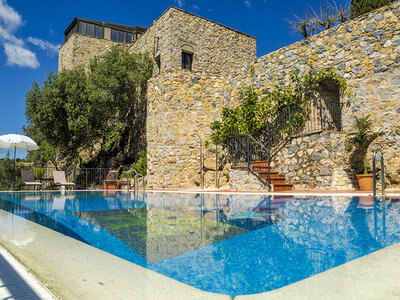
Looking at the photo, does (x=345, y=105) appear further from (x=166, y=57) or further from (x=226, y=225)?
(x=166, y=57)

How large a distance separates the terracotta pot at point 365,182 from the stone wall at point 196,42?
10.0m

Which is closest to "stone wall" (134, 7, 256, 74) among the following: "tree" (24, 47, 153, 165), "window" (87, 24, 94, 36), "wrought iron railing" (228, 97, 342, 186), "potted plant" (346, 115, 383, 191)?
"tree" (24, 47, 153, 165)

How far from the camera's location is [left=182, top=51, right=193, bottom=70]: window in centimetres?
1569

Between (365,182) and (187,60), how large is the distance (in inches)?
436

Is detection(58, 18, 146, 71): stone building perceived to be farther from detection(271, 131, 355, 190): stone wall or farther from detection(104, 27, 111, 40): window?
detection(271, 131, 355, 190): stone wall

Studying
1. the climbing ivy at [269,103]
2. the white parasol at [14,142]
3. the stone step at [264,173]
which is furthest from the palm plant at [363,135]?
the white parasol at [14,142]

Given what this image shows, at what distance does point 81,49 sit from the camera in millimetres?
22578

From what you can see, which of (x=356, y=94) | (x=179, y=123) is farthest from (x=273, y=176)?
(x=179, y=123)

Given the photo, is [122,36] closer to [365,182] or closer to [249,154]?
[249,154]

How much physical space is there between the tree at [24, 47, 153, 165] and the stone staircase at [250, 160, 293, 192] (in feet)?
28.2

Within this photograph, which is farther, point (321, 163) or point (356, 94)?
point (356, 94)

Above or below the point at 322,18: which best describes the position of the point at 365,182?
below

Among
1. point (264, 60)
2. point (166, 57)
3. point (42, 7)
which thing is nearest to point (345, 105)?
point (264, 60)

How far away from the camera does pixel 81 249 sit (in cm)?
238
